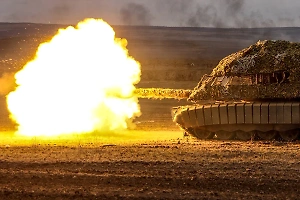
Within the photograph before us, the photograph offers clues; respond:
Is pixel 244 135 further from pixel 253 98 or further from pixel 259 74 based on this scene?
pixel 259 74

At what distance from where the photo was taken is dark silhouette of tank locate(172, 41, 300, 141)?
21109 mm

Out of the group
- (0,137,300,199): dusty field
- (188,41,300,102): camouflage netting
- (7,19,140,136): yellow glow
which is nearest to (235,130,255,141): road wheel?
(188,41,300,102): camouflage netting

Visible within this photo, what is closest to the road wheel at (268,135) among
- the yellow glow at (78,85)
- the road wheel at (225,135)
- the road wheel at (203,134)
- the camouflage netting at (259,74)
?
the road wheel at (225,135)

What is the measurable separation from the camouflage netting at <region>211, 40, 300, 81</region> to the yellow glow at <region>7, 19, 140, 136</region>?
14.2ft

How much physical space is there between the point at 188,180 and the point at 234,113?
952 cm

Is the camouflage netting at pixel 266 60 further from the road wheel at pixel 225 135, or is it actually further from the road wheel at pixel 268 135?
the road wheel at pixel 225 135

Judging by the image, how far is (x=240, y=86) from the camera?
71.7 ft

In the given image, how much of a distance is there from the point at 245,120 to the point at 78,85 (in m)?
6.64

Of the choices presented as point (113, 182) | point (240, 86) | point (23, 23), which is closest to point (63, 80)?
point (240, 86)

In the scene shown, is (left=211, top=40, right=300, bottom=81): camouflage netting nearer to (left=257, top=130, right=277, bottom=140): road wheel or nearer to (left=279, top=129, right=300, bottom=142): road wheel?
(left=279, top=129, right=300, bottom=142): road wheel

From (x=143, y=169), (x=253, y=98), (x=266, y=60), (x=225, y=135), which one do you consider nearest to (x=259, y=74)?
(x=266, y=60)

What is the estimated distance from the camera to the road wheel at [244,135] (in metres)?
21.7

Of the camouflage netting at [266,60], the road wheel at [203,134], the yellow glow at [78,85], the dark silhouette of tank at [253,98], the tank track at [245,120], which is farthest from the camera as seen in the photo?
the yellow glow at [78,85]

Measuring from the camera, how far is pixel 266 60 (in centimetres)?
2169
